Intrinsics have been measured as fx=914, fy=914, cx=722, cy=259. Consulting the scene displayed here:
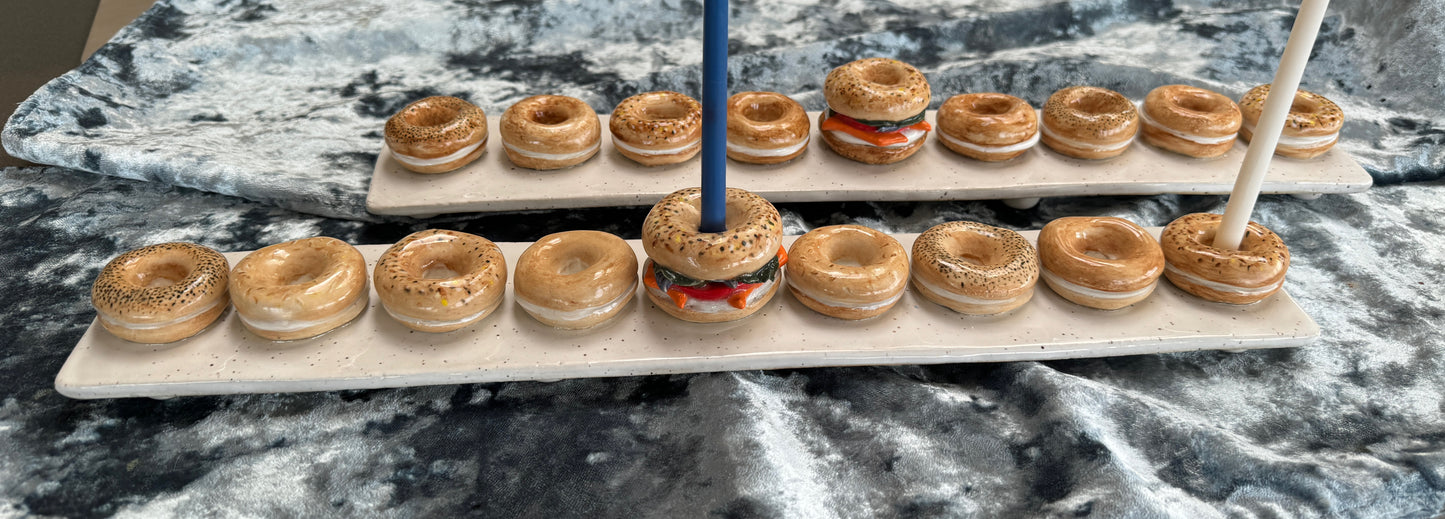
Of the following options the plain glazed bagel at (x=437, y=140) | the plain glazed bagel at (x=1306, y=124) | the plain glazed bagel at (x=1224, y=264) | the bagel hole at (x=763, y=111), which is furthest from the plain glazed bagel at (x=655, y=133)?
the plain glazed bagel at (x=1306, y=124)

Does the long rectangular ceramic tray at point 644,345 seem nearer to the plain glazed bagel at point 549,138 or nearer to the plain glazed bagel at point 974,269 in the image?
the plain glazed bagel at point 974,269

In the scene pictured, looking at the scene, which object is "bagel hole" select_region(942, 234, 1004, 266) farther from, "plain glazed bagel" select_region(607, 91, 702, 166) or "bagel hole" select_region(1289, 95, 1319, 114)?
"bagel hole" select_region(1289, 95, 1319, 114)

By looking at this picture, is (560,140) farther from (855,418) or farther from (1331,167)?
(1331,167)

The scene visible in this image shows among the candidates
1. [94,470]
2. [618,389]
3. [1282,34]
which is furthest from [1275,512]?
[1282,34]

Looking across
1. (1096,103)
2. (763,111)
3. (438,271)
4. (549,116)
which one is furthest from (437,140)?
(1096,103)

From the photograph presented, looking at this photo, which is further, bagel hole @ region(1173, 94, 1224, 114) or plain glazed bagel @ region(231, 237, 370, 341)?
bagel hole @ region(1173, 94, 1224, 114)

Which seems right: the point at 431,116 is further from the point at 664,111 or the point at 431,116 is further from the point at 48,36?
the point at 48,36

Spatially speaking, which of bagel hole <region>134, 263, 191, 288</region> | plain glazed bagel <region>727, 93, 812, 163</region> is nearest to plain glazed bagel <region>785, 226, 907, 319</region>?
plain glazed bagel <region>727, 93, 812, 163</region>
